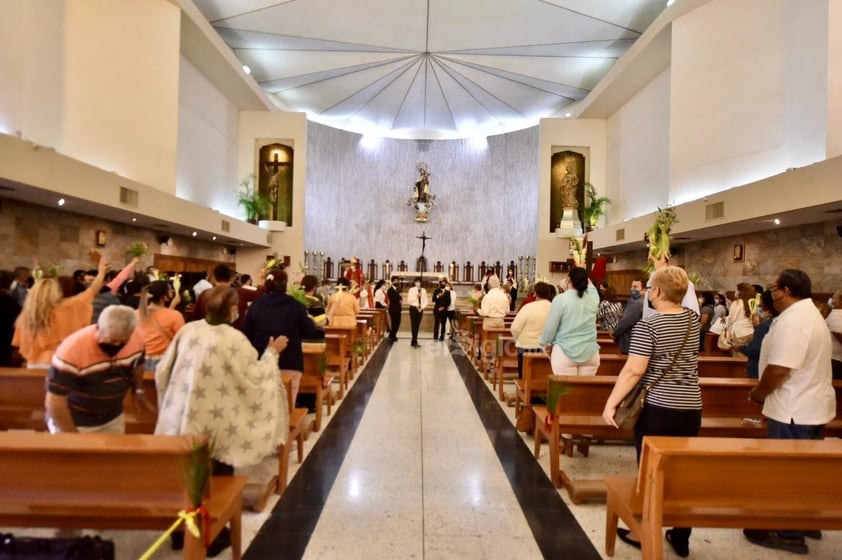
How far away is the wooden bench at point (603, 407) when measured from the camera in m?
3.81

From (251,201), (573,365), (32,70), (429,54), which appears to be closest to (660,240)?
(573,365)

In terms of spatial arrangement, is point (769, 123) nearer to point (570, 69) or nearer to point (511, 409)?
point (511, 409)

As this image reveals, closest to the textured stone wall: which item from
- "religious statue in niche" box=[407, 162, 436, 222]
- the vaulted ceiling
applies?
"religious statue in niche" box=[407, 162, 436, 222]

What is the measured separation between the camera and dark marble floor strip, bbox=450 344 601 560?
9.52 ft

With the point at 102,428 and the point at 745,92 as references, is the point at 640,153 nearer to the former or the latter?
the point at 745,92

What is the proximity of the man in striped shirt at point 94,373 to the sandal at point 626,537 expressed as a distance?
2.74m

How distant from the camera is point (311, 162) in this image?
1878 centimetres

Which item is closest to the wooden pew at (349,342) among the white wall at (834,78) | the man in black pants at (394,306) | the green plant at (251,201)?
the man in black pants at (394,306)

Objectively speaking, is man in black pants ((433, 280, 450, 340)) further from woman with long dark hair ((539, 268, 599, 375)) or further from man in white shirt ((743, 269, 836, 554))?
man in white shirt ((743, 269, 836, 554))

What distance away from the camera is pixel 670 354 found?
2.62m

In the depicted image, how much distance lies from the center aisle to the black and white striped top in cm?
108

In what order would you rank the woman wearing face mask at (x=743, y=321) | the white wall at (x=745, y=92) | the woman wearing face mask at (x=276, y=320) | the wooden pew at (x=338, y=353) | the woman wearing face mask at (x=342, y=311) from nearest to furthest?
the woman wearing face mask at (x=276, y=320) → the woman wearing face mask at (x=743, y=321) → the wooden pew at (x=338, y=353) → the woman wearing face mask at (x=342, y=311) → the white wall at (x=745, y=92)

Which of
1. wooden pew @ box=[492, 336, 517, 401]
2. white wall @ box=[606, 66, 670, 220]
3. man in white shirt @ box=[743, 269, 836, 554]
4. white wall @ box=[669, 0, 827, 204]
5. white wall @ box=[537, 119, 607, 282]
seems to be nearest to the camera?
man in white shirt @ box=[743, 269, 836, 554]

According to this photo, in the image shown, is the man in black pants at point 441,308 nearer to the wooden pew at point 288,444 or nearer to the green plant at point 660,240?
the green plant at point 660,240
